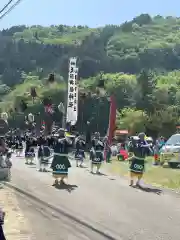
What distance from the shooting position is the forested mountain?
2616 inches

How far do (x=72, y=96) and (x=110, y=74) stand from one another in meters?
86.3

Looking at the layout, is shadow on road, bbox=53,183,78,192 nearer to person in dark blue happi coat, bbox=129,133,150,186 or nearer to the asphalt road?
the asphalt road

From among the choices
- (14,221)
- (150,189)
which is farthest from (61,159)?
(14,221)

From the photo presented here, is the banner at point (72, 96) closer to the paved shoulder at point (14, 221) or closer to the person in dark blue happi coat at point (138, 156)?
the person in dark blue happi coat at point (138, 156)

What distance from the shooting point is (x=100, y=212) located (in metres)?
11.4

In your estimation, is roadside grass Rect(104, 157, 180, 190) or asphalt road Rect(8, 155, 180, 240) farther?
roadside grass Rect(104, 157, 180, 190)

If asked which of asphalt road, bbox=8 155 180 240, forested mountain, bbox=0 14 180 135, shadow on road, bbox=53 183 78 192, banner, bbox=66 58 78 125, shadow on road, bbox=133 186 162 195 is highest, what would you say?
forested mountain, bbox=0 14 180 135

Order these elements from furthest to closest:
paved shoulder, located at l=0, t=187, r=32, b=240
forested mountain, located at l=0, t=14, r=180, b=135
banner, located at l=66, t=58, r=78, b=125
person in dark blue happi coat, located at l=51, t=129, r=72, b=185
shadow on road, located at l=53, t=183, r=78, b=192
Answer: forested mountain, located at l=0, t=14, r=180, b=135, banner, located at l=66, t=58, r=78, b=125, person in dark blue happi coat, located at l=51, t=129, r=72, b=185, shadow on road, located at l=53, t=183, r=78, b=192, paved shoulder, located at l=0, t=187, r=32, b=240

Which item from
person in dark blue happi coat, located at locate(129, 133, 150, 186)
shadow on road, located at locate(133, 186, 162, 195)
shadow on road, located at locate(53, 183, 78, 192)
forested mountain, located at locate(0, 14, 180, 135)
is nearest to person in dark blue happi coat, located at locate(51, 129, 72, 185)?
shadow on road, located at locate(53, 183, 78, 192)

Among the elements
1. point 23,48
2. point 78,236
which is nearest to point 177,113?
point 78,236

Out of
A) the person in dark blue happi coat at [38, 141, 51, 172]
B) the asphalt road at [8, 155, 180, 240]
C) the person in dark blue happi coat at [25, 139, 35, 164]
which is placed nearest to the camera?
the asphalt road at [8, 155, 180, 240]

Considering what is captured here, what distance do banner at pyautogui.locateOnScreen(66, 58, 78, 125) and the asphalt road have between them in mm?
21143

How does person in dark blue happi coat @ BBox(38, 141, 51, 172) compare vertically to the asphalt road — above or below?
above

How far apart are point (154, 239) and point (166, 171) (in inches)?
554
